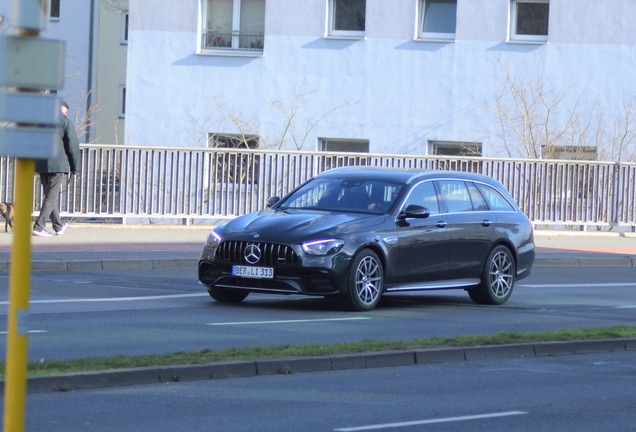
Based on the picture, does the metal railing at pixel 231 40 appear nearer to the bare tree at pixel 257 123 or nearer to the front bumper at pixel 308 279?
the bare tree at pixel 257 123

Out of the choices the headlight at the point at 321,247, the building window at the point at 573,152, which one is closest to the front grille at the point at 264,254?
the headlight at the point at 321,247

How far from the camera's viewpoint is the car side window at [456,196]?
1464cm

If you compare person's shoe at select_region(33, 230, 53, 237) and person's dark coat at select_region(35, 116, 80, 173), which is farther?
person's shoe at select_region(33, 230, 53, 237)

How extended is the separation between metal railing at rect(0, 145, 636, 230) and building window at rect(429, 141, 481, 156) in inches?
220

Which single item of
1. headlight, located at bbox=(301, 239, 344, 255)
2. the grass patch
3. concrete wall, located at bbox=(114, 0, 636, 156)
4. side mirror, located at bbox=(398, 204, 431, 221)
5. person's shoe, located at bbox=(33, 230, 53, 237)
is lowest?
the grass patch

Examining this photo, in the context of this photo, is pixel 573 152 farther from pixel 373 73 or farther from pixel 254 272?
pixel 254 272

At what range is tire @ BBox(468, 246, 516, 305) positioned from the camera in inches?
581

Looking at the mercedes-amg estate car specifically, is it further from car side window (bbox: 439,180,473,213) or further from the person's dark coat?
the person's dark coat

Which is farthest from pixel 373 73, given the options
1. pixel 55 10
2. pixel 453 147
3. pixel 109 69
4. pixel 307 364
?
pixel 307 364

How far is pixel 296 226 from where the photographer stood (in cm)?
1308

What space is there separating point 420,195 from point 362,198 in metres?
0.75

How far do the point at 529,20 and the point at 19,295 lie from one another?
94.4 feet

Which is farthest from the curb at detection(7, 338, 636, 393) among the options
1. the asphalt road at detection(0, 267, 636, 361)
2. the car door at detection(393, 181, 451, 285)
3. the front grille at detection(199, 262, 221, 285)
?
the front grille at detection(199, 262, 221, 285)

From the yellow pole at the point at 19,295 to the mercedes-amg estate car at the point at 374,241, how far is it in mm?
8200
